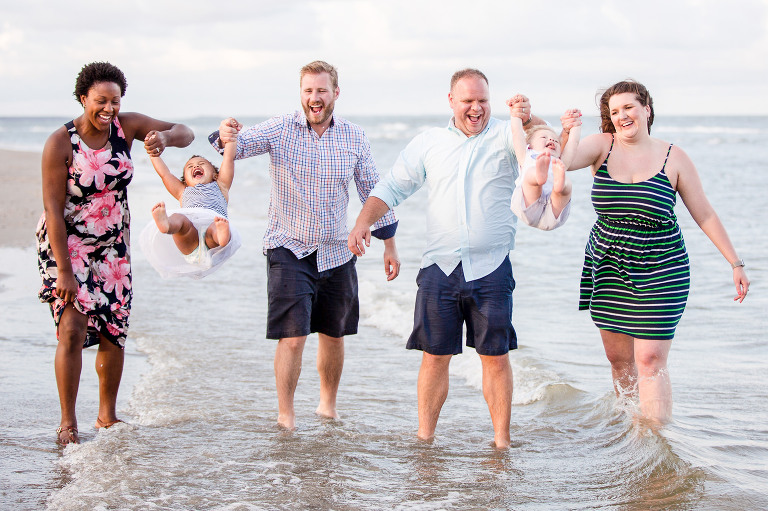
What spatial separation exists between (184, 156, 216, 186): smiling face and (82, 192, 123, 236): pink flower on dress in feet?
1.49

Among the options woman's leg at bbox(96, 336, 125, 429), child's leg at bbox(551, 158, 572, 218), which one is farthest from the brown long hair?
woman's leg at bbox(96, 336, 125, 429)

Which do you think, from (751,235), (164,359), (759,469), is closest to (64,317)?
(164,359)

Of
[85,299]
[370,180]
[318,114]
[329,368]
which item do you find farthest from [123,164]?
[329,368]

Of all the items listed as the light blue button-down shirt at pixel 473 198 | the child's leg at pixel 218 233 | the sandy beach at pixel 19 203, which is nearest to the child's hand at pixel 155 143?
the child's leg at pixel 218 233

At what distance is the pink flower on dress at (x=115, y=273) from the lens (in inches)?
183

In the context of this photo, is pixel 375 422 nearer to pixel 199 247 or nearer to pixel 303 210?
pixel 303 210

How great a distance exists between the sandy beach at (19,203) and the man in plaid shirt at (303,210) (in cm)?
765

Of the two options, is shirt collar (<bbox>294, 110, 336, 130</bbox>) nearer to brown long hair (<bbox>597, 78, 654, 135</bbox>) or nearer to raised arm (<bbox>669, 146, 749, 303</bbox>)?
brown long hair (<bbox>597, 78, 654, 135</bbox>)

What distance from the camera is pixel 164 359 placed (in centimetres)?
→ 655

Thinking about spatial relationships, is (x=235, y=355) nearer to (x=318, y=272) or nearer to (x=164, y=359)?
(x=164, y=359)

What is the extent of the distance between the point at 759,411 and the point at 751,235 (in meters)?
7.69

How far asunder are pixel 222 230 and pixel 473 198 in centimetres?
141

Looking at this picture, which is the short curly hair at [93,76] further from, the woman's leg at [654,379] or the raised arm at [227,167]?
the woman's leg at [654,379]

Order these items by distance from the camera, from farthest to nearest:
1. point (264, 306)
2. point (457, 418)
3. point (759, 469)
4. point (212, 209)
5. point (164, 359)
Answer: point (264, 306), point (164, 359), point (457, 418), point (212, 209), point (759, 469)
